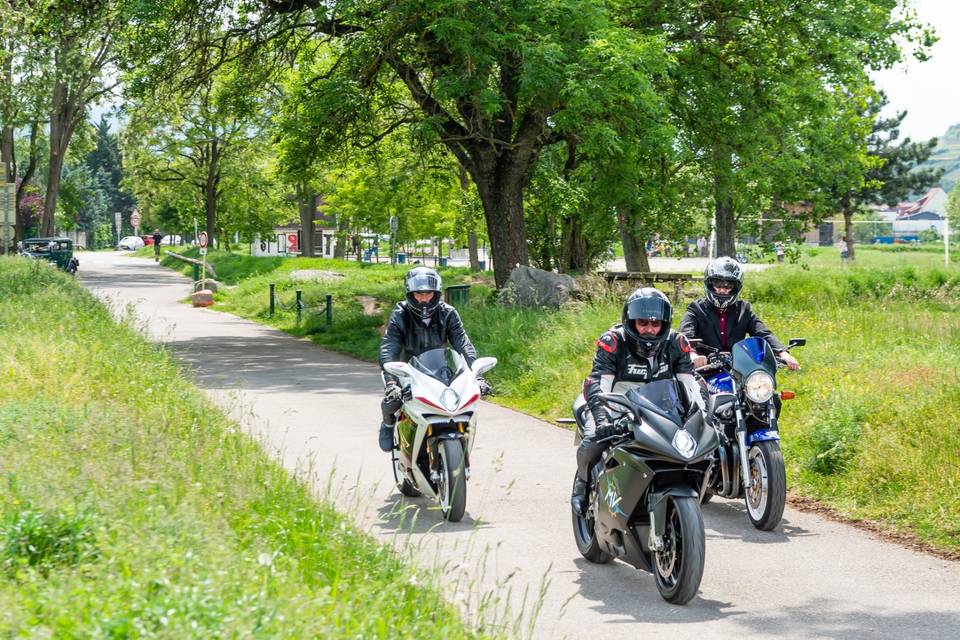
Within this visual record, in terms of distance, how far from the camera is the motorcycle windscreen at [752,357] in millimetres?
8602

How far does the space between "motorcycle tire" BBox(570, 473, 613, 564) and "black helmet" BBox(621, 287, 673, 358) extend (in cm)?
102

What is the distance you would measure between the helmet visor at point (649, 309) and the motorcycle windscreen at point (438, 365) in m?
1.93

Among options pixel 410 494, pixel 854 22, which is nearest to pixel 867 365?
pixel 410 494

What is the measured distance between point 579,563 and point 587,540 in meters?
0.15

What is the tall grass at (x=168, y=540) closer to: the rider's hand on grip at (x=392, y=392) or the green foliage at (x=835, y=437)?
the rider's hand on grip at (x=392, y=392)

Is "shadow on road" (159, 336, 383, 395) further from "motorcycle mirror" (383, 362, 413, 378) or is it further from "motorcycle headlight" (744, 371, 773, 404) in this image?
"motorcycle headlight" (744, 371, 773, 404)

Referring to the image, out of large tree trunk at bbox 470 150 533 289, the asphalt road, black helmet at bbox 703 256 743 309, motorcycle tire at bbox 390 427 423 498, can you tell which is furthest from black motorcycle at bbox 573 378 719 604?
large tree trunk at bbox 470 150 533 289

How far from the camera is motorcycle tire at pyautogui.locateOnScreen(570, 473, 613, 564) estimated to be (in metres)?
→ 7.46

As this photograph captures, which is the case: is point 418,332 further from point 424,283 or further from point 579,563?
point 579,563

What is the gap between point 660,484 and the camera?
6590mm

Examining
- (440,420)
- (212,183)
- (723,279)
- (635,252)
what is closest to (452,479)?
(440,420)

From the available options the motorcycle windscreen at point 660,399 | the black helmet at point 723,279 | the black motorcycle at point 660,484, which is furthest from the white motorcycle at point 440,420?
the motorcycle windscreen at point 660,399

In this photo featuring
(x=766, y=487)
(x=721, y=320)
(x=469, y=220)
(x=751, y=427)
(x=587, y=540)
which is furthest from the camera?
(x=469, y=220)

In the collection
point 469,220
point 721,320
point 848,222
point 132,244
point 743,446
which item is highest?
point 848,222
